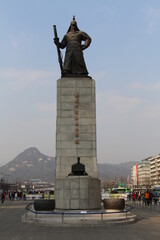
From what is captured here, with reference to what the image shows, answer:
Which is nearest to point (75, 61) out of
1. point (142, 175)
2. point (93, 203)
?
point (93, 203)

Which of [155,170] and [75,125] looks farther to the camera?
[155,170]

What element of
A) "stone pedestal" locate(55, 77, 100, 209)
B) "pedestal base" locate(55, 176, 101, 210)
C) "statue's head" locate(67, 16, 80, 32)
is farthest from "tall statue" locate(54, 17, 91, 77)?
"pedestal base" locate(55, 176, 101, 210)

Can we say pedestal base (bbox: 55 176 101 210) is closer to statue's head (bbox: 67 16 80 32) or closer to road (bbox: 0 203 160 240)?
road (bbox: 0 203 160 240)

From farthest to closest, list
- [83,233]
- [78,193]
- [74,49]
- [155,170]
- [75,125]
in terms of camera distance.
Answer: [155,170] → [74,49] → [75,125] → [78,193] → [83,233]

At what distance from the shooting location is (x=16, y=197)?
60.5m

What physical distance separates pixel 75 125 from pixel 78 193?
554 cm

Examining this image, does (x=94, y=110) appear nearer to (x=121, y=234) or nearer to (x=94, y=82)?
(x=94, y=82)

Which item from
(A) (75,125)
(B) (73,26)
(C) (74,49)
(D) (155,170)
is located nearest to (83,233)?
(A) (75,125)

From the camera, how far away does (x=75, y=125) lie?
2264 centimetres

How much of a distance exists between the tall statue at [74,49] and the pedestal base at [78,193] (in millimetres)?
8748

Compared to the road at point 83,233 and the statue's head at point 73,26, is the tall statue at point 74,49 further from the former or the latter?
the road at point 83,233

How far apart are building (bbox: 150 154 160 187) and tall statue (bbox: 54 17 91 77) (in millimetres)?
147106

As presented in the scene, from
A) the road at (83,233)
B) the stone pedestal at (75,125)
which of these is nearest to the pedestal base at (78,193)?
the stone pedestal at (75,125)

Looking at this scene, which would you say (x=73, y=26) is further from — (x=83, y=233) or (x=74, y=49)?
(x=83, y=233)
